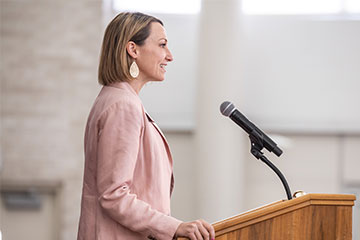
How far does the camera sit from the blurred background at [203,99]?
5512 millimetres

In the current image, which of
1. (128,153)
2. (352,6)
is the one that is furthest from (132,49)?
(352,6)

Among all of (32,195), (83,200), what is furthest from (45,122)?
(83,200)

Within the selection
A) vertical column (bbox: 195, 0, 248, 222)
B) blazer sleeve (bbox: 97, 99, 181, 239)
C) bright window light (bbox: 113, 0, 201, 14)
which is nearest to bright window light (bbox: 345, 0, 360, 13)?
vertical column (bbox: 195, 0, 248, 222)

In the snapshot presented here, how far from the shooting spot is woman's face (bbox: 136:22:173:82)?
1.89 meters

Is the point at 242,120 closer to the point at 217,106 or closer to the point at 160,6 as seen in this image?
the point at 217,106

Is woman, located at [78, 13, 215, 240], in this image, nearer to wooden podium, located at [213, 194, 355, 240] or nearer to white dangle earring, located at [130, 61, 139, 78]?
white dangle earring, located at [130, 61, 139, 78]

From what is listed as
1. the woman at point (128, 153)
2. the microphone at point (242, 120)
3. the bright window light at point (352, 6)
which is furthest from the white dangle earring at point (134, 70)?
the bright window light at point (352, 6)

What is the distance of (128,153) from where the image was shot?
1.73m

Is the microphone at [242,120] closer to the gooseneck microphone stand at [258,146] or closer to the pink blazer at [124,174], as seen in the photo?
the gooseneck microphone stand at [258,146]

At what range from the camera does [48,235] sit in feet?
18.7

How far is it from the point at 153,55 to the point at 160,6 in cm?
416

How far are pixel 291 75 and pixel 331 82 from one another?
394mm

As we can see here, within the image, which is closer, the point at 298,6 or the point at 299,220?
the point at 299,220

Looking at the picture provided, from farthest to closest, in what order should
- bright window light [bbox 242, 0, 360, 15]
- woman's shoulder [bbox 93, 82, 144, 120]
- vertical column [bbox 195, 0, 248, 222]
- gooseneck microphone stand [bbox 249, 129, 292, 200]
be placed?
bright window light [bbox 242, 0, 360, 15]
vertical column [bbox 195, 0, 248, 222]
gooseneck microphone stand [bbox 249, 129, 292, 200]
woman's shoulder [bbox 93, 82, 144, 120]
